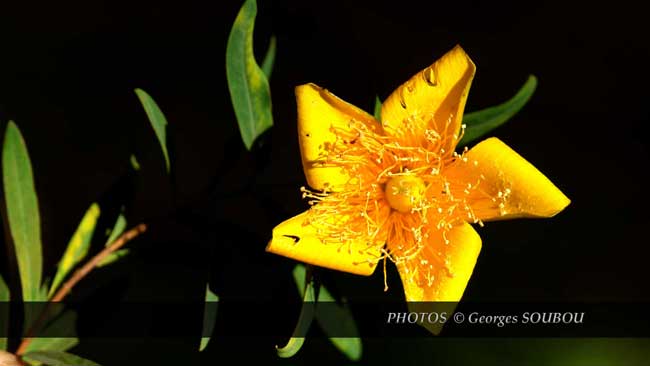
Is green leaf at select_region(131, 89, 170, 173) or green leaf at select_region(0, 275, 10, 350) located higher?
green leaf at select_region(131, 89, 170, 173)

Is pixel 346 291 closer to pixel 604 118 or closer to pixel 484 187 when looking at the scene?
pixel 484 187

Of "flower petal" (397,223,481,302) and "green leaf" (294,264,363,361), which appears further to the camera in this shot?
"green leaf" (294,264,363,361)

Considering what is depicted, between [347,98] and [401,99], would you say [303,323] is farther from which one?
[347,98]

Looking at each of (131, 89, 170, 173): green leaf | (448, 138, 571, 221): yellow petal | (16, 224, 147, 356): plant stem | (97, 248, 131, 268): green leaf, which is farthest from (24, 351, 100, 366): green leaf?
(448, 138, 571, 221): yellow petal

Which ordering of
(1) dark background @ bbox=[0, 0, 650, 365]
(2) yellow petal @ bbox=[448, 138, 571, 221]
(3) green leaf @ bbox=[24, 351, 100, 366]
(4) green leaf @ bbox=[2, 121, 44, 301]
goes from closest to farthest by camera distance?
(2) yellow petal @ bbox=[448, 138, 571, 221] < (3) green leaf @ bbox=[24, 351, 100, 366] < (4) green leaf @ bbox=[2, 121, 44, 301] < (1) dark background @ bbox=[0, 0, 650, 365]

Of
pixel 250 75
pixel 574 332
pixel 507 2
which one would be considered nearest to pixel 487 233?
pixel 574 332

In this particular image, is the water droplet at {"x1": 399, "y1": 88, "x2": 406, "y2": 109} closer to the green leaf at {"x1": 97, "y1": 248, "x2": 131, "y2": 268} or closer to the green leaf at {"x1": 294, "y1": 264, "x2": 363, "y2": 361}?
the green leaf at {"x1": 294, "y1": 264, "x2": 363, "y2": 361}

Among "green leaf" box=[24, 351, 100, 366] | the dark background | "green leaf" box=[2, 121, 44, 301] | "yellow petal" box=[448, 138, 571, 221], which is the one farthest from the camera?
the dark background
